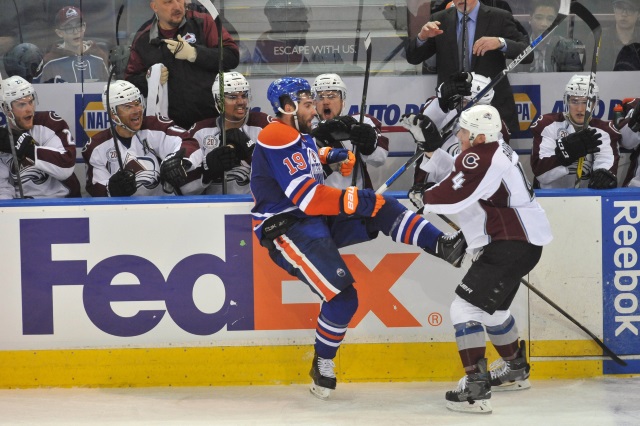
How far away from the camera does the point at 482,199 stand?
Answer: 4.32 meters

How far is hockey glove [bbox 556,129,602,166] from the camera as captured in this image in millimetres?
5031

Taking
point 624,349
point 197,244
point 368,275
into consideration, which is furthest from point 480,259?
point 197,244

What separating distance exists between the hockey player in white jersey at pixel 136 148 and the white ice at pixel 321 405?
1019 millimetres

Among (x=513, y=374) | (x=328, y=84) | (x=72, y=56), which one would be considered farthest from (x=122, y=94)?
(x=513, y=374)

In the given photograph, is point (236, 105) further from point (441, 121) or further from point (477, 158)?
point (477, 158)

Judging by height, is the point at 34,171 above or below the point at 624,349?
above

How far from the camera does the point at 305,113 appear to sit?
14.8 feet

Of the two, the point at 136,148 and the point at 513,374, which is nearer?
the point at 513,374

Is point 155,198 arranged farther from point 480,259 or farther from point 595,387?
point 595,387

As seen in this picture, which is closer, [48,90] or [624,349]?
[624,349]

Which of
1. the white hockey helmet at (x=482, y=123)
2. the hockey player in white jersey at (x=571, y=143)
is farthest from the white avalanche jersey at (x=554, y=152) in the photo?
the white hockey helmet at (x=482, y=123)

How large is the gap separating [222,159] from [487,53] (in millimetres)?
1538

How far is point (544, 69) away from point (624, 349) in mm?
1801

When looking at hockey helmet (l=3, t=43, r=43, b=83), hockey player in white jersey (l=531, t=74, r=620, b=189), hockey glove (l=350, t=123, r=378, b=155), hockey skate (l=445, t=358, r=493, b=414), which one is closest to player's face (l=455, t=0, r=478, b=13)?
hockey player in white jersey (l=531, t=74, r=620, b=189)
